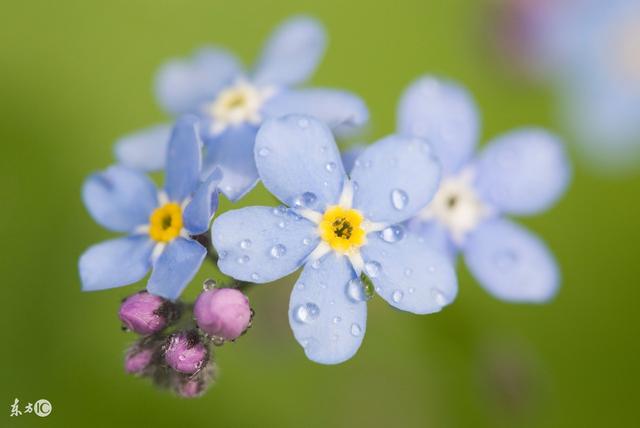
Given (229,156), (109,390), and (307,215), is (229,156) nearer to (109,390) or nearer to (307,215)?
(307,215)

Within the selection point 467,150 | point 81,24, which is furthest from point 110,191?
point 81,24

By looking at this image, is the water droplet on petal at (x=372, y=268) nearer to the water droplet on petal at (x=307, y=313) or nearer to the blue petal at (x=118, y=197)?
the water droplet on petal at (x=307, y=313)

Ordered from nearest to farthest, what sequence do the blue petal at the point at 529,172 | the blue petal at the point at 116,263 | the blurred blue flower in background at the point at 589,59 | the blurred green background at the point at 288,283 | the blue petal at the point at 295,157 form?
the blue petal at the point at 295,157, the blue petal at the point at 116,263, the blue petal at the point at 529,172, the blurred green background at the point at 288,283, the blurred blue flower in background at the point at 589,59

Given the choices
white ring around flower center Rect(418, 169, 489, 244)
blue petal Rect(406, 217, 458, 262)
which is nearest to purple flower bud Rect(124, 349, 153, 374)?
blue petal Rect(406, 217, 458, 262)

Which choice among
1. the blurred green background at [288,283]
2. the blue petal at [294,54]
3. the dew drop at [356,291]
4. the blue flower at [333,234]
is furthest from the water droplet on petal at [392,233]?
the blurred green background at [288,283]

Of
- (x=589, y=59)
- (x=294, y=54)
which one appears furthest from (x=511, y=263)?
(x=589, y=59)

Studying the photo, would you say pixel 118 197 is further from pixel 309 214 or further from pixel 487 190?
pixel 487 190
